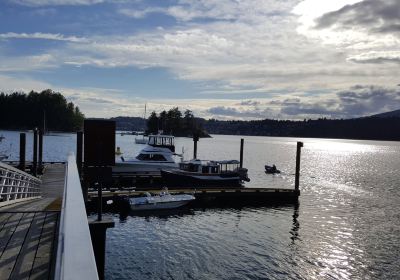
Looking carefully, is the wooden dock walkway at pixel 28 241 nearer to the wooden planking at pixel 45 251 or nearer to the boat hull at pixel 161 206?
the wooden planking at pixel 45 251

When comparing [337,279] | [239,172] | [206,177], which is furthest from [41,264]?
[239,172]

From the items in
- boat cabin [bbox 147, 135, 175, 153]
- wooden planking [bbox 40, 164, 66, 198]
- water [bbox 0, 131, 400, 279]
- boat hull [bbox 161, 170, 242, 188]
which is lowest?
water [bbox 0, 131, 400, 279]

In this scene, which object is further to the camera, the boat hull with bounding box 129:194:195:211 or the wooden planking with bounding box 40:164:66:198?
the boat hull with bounding box 129:194:195:211

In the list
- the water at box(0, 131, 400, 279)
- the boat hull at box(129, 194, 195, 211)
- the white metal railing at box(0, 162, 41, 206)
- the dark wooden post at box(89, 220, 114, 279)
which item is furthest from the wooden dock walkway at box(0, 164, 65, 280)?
the boat hull at box(129, 194, 195, 211)

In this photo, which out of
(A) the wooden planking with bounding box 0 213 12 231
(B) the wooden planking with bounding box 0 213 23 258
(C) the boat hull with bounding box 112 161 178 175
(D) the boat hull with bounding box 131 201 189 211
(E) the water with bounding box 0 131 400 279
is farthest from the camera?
(C) the boat hull with bounding box 112 161 178 175

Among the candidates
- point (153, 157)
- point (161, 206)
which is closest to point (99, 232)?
point (161, 206)

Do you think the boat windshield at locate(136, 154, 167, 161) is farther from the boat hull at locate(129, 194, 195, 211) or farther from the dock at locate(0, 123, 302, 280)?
the dock at locate(0, 123, 302, 280)

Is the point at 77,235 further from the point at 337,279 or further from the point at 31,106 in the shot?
the point at 31,106

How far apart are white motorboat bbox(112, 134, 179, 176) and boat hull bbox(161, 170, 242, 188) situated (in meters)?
3.42

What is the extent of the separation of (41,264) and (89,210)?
21.3 m

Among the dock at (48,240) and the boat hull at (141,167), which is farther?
the boat hull at (141,167)

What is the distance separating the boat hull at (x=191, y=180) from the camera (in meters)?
39.3

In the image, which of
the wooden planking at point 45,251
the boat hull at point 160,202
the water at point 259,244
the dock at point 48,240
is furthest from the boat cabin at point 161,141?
the wooden planking at point 45,251

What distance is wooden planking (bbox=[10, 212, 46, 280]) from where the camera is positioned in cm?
547
